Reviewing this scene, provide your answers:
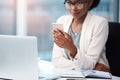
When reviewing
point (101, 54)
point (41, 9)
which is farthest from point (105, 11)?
point (101, 54)

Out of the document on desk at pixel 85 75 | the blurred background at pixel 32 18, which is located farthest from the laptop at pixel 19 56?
the blurred background at pixel 32 18

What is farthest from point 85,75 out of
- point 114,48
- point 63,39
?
point 114,48

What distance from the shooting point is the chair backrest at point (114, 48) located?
190 cm

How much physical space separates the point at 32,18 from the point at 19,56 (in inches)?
63.5

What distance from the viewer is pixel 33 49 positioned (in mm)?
1196

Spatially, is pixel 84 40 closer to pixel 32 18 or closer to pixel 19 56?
pixel 19 56

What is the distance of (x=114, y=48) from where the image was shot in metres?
1.91

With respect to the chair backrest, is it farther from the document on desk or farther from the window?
the window

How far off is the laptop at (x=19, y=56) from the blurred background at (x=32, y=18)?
4.87 ft

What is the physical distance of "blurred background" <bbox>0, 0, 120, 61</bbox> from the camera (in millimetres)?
2691

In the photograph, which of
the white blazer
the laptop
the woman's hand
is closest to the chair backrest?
the white blazer

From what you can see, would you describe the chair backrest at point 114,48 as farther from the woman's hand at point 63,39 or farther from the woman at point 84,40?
the woman's hand at point 63,39

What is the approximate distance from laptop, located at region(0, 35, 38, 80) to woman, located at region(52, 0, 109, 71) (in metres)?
0.48

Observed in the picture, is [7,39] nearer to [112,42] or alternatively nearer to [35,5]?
[112,42]
